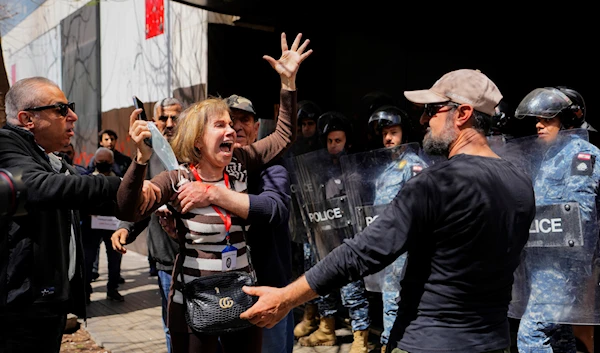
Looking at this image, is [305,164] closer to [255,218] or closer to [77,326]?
[255,218]

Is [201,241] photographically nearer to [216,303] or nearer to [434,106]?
[216,303]

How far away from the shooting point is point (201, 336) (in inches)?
103

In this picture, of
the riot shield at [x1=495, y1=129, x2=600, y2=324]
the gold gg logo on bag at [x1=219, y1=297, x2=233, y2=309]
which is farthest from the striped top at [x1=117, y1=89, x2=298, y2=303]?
the riot shield at [x1=495, y1=129, x2=600, y2=324]

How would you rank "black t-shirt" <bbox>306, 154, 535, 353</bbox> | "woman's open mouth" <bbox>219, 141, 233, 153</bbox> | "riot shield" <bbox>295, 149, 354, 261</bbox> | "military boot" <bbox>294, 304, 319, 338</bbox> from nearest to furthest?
"black t-shirt" <bbox>306, 154, 535, 353</bbox> → "woman's open mouth" <bbox>219, 141, 233, 153</bbox> → "riot shield" <bbox>295, 149, 354, 261</bbox> → "military boot" <bbox>294, 304, 319, 338</bbox>

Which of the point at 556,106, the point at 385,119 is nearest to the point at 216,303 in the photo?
the point at 385,119

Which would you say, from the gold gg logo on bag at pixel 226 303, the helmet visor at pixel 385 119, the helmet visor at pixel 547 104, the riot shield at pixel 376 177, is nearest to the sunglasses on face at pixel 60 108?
the gold gg logo on bag at pixel 226 303

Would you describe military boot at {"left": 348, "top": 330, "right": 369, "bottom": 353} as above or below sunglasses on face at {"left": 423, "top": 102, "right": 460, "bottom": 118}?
below

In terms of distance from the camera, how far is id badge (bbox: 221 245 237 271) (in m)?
2.66

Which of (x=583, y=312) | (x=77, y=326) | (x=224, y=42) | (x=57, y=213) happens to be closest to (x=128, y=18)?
(x=224, y=42)

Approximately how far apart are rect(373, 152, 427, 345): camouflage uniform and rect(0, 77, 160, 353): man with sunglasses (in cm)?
223

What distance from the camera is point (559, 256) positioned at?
3.48m

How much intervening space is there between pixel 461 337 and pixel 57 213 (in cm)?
195

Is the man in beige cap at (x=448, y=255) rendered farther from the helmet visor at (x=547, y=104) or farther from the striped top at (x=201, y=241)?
the helmet visor at (x=547, y=104)

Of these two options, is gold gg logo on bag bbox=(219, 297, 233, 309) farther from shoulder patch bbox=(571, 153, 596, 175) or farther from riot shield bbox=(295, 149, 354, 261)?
shoulder patch bbox=(571, 153, 596, 175)
